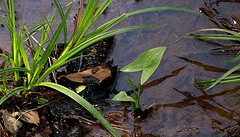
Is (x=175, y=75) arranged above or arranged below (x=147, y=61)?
below

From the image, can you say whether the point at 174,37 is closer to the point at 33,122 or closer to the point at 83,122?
the point at 83,122

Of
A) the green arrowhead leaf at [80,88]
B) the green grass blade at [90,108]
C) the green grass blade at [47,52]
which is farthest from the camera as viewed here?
the green arrowhead leaf at [80,88]

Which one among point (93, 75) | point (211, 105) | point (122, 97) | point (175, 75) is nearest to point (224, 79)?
point (211, 105)

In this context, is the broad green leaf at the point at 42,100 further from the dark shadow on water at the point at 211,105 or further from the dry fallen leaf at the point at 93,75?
the dark shadow on water at the point at 211,105

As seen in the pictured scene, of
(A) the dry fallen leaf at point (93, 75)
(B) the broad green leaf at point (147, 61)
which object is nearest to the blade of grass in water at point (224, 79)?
(B) the broad green leaf at point (147, 61)

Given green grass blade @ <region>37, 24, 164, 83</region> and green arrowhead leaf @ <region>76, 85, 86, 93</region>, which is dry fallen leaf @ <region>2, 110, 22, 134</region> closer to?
green grass blade @ <region>37, 24, 164, 83</region>

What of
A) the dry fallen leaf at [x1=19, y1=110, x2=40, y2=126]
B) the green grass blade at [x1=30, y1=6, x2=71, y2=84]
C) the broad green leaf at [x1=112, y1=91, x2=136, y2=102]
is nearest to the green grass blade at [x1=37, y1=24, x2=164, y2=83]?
the green grass blade at [x1=30, y1=6, x2=71, y2=84]

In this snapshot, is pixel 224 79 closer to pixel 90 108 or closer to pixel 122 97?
pixel 122 97
